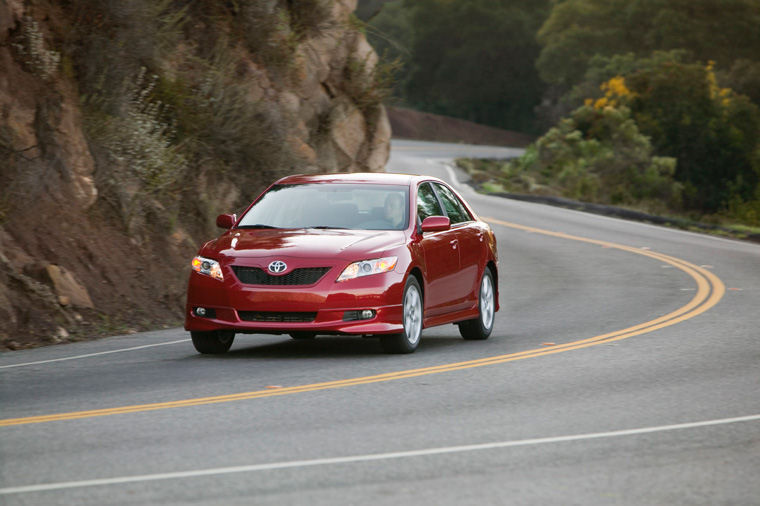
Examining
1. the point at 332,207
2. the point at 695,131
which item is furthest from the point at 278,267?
the point at 695,131

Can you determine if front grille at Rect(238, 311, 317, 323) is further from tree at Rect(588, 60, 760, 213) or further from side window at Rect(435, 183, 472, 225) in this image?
tree at Rect(588, 60, 760, 213)

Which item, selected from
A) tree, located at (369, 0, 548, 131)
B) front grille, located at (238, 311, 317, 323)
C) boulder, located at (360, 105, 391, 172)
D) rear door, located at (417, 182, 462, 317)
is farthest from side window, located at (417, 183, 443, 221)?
tree, located at (369, 0, 548, 131)

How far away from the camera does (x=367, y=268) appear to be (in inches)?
462

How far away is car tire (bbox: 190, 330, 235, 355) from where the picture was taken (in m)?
12.2

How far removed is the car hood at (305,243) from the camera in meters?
11.8

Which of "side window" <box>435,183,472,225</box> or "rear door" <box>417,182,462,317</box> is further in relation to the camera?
"side window" <box>435,183,472,225</box>

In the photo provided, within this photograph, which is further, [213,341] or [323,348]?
[323,348]

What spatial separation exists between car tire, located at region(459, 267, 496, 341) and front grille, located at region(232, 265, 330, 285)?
2706mm

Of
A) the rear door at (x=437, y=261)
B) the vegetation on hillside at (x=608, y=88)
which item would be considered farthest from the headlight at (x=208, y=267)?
the vegetation on hillside at (x=608, y=88)

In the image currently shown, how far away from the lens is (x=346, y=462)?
7.16 m

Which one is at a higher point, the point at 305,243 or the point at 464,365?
the point at 305,243

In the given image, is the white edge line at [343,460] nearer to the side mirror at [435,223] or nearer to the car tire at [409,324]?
the car tire at [409,324]

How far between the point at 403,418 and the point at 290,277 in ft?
10.5

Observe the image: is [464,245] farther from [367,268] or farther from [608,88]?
[608,88]
